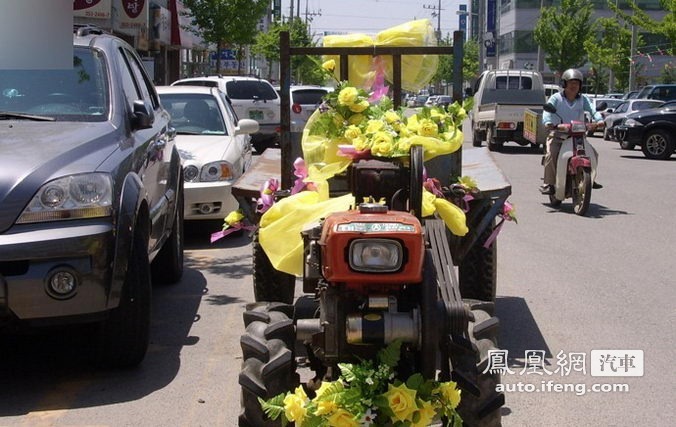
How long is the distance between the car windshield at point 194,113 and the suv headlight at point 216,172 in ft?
4.46

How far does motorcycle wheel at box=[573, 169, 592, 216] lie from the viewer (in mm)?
12039

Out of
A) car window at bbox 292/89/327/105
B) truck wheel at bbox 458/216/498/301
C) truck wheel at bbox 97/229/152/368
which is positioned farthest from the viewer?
car window at bbox 292/89/327/105

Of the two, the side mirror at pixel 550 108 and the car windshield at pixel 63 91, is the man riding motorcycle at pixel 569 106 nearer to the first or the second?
the side mirror at pixel 550 108

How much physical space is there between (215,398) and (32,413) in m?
0.96

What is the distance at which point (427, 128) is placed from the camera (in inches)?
206

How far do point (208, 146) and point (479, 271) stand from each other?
4.88m

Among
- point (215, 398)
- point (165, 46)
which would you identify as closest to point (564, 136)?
point (215, 398)

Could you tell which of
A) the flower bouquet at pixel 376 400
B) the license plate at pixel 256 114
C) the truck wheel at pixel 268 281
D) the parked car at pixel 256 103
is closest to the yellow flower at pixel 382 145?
the flower bouquet at pixel 376 400

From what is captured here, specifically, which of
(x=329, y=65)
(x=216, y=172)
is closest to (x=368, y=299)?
(x=329, y=65)

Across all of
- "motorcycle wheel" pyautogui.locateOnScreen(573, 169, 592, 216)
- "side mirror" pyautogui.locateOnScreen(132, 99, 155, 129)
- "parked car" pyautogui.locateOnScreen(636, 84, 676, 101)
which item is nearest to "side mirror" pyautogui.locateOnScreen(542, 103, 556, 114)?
"motorcycle wheel" pyautogui.locateOnScreen(573, 169, 592, 216)

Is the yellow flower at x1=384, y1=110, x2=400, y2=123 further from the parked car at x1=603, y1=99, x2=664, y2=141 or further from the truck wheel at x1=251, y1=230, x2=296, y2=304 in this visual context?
the parked car at x1=603, y1=99, x2=664, y2=141

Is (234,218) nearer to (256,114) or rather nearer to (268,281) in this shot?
(268,281)

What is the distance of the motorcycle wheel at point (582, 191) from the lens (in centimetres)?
1204

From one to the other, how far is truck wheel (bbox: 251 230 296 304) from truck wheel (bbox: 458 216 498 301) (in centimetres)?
117
